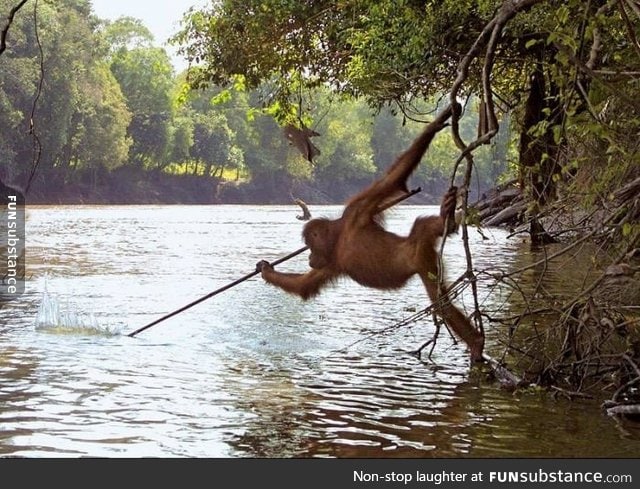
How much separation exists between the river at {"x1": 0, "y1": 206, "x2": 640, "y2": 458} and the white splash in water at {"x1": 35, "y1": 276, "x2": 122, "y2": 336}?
0.03 meters

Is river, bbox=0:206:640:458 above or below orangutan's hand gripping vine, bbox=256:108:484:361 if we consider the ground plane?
below

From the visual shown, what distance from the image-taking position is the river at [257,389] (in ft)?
16.9

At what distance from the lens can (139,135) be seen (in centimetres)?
7688

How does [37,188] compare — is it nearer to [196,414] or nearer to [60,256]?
[60,256]

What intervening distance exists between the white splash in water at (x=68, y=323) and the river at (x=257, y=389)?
0.09ft

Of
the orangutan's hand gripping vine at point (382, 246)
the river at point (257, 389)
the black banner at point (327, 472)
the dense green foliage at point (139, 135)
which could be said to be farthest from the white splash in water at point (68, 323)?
the dense green foliage at point (139, 135)

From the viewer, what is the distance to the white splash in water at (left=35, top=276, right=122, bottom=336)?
933 centimetres

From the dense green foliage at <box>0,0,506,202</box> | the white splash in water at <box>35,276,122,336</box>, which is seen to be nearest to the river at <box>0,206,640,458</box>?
the white splash in water at <box>35,276,122,336</box>

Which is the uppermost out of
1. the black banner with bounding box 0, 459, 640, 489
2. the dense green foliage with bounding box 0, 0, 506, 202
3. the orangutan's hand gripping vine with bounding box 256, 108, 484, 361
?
the dense green foliage with bounding box 0, 0, 506, 202

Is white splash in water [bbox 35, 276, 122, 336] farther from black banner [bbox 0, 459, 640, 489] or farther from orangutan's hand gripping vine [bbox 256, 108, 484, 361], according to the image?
black banner [bbox 0, 459, 640, 489]

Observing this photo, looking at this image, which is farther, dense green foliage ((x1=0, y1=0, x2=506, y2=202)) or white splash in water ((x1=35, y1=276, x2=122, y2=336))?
dense green foliage ((x1=0, y1=0, x2=506, y2=202))

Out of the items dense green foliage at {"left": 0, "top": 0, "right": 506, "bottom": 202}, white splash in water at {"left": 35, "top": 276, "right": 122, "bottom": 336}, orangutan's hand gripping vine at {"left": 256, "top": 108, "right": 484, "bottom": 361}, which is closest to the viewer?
orangutan's hand gripping vine at {"left": 256, "top": 108, "right": 484, "bottom": 361}

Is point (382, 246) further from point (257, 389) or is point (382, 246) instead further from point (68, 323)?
point (68, 323)

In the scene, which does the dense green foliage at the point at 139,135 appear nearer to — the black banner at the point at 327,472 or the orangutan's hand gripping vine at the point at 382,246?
the orangutan's hand gripping vine at the point at 382,246
